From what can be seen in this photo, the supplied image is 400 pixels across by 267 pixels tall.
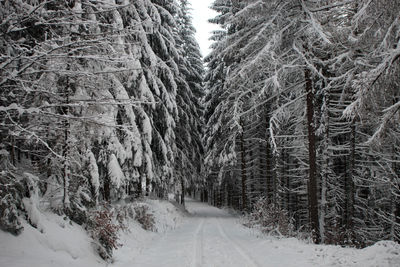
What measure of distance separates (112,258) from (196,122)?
20730 mm

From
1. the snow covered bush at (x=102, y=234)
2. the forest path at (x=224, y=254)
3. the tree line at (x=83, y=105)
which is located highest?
the tree line at (x=83, y=105)

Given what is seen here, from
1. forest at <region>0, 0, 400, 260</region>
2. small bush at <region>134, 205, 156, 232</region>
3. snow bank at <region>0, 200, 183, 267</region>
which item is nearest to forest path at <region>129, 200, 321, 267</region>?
snow bank at <region>0, 200, 183, 267</region>

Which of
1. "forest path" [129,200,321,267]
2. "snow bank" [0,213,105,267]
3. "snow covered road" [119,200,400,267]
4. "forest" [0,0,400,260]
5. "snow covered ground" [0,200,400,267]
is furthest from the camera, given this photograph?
"forest path" [129,200,321,267]

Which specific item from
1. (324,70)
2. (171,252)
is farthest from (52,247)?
(324,70)

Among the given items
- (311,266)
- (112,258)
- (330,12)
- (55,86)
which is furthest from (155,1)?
(311,266)

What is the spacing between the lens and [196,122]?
27.8 meters

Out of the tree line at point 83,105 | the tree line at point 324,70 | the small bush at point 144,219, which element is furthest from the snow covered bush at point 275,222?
the tree line at point 83,105

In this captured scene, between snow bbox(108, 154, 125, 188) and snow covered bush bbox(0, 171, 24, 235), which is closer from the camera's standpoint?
snow covered bush bbox(0, 171, 24, 235)

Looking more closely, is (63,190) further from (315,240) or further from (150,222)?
(315,240)

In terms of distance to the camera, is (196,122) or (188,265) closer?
(188,265)

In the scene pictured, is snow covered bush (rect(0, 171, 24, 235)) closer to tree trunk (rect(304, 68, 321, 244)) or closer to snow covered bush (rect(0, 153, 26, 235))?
snow covered bush (rect(0, 153, 26, 235))

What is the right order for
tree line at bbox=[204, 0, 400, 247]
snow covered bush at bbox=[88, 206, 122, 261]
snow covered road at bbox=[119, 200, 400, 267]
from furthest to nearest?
1. snow covered bush at bbox=[88, 206, 122, 261]
2. snow covered road at bbox=[119, 200, 400, 267]
3. tree line at bbox=[204, 0, 400, 247]

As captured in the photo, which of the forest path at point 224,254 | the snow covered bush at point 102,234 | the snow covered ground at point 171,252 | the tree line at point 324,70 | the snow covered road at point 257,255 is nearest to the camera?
the snow covered ground at point 171,252

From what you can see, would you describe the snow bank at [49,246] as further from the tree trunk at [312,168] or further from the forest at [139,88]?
the tree trunk at [312,168]
